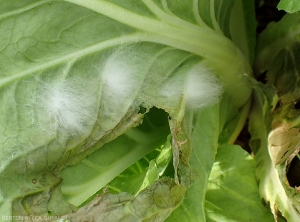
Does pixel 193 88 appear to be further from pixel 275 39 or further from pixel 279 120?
pixel 275 39

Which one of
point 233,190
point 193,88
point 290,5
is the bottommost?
point 233,190

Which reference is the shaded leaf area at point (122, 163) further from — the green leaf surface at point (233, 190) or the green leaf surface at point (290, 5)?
the green leaf surface at point (290, 5)

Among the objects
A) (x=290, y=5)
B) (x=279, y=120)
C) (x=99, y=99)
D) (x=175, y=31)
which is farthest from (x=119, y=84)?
(x=279, y=120)

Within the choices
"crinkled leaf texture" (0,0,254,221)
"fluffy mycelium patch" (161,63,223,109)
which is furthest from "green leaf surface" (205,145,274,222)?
"fluffy mycelium patch" (161,63,223,109)

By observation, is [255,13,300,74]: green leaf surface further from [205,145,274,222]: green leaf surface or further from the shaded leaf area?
the shaded leaf area

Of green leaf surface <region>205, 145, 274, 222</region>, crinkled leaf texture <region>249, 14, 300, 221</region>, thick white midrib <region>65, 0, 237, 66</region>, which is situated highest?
thick white midrib <region>65, 0, 237, 66</region>

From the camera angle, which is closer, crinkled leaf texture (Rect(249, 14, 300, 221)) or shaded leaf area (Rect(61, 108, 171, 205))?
shaded leaf area (Rect(61, 108, 171, 205))
